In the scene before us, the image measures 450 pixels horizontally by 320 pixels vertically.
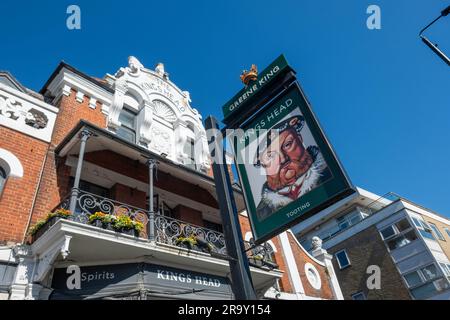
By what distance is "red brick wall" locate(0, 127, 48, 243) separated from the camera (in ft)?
24.9

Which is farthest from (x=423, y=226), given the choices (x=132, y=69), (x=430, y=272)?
(x=132, y=69)

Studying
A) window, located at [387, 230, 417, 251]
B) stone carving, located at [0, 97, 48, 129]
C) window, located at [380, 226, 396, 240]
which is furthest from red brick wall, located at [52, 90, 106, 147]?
window, located at [387, 230, 417, 251]

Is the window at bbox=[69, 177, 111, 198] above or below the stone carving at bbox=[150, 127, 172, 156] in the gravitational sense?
below

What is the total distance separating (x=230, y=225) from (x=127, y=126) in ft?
32.9

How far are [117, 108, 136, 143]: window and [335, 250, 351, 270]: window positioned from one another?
25.5m

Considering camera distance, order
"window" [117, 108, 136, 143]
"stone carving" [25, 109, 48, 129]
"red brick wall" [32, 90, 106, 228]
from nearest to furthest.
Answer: "red brick wall" [32, 90, 106, 228] → "stone carving" [25, 109, 48, 129] → "window" [117, 108, 136, 143]

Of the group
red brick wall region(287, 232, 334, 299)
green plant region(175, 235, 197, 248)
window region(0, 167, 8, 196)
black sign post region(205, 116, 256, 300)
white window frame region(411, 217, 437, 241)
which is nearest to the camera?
black sign post region(205, 116, 256, 300)

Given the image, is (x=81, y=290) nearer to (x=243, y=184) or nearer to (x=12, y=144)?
(x=12, y=144)

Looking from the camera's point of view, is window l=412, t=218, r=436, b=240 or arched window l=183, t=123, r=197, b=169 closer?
arched window l=183, t=123, r=197, b=169

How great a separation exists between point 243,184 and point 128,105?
9.83 meters

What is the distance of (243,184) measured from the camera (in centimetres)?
472

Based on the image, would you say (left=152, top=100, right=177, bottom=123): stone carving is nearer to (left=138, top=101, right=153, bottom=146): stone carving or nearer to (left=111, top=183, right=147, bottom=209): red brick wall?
(left=138, top=101, right=153, bottom=146): stone carving

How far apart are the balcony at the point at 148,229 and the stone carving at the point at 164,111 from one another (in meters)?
5.63

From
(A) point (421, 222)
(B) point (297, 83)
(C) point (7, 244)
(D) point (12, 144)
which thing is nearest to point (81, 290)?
(C) point (7, 244)
